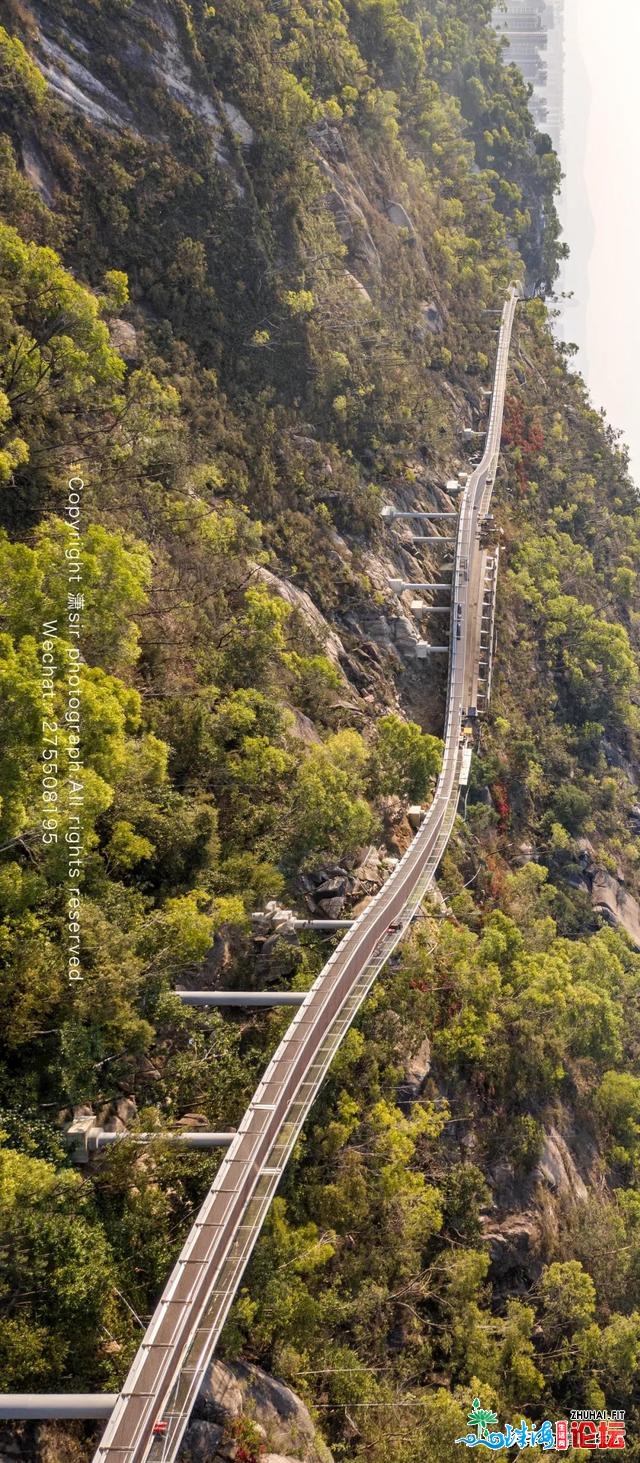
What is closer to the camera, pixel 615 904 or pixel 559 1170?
pixel 559 1170

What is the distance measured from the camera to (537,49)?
164 metres

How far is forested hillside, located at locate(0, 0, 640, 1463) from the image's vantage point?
90.0ft

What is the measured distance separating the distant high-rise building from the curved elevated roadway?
165696 millimetres

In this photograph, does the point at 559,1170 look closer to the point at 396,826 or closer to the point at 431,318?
the point at 396,826

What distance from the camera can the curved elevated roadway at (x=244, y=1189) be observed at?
73.3 ft

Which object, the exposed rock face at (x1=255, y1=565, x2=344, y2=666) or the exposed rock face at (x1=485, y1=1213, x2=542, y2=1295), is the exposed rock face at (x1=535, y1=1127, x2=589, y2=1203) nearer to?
the exposed rock face at (x1=485, y1=1213, x2=542, y2=1295)

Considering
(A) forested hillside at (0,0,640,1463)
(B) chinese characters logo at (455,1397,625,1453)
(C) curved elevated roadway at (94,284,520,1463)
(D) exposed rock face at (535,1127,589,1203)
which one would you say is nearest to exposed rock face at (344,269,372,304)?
(A) forested hillside at (0,0,640,1463)

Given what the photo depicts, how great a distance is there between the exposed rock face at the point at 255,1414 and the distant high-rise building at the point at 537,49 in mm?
183612

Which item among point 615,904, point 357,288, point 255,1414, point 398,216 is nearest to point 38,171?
point 357,288

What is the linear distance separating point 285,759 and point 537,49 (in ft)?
611

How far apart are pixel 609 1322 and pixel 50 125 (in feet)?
235

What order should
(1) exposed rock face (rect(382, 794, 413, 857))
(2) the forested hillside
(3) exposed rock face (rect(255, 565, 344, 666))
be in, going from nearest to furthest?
(2) the forested hillside < (1) exposed rock face (rect(382, 794, 413, 857)) < (3) exposed rock face (rect(255, 565, 344, 666))

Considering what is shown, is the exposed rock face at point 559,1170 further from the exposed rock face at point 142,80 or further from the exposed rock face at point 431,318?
the exposed rock face at point 431,318

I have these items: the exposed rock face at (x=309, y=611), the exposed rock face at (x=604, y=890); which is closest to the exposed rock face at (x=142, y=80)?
the exposed rock face at (x=309, y=611)
